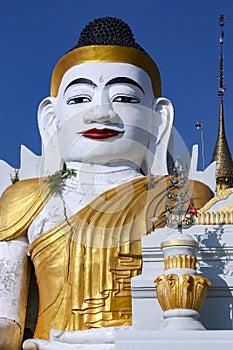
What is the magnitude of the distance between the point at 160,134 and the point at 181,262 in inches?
110

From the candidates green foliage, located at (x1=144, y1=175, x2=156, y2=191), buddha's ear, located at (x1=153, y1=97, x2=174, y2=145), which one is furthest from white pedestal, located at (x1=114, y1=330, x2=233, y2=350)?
buddha's ear, located at (x1=153, y1=97, x2=174, y2=145)

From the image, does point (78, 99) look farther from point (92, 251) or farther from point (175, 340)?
point (175, 340)

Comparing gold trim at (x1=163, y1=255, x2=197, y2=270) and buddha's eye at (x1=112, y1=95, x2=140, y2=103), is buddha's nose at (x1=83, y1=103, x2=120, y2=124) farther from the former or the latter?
gold trim at (x1=163, y1=255, x2=197, y2=270)

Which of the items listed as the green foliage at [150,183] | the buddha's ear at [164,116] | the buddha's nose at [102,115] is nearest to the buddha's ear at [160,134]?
the buddha's ear at [164,116]

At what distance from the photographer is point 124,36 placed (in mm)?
7793

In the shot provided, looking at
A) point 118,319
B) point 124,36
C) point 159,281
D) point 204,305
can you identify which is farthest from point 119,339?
point 124,36

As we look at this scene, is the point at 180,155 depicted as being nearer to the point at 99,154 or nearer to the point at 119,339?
the point at 99,154

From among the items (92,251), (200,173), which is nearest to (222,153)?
(200,173)

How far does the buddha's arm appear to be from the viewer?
6.56 metres

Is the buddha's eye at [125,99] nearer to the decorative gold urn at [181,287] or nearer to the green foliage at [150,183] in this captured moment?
the green foliage at [150,183]

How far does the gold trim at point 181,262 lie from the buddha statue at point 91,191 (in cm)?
122

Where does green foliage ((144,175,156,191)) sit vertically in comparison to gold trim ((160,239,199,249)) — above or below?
above

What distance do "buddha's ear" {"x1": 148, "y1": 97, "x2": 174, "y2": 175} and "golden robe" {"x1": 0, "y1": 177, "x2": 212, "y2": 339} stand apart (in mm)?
425

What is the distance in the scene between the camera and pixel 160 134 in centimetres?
775
